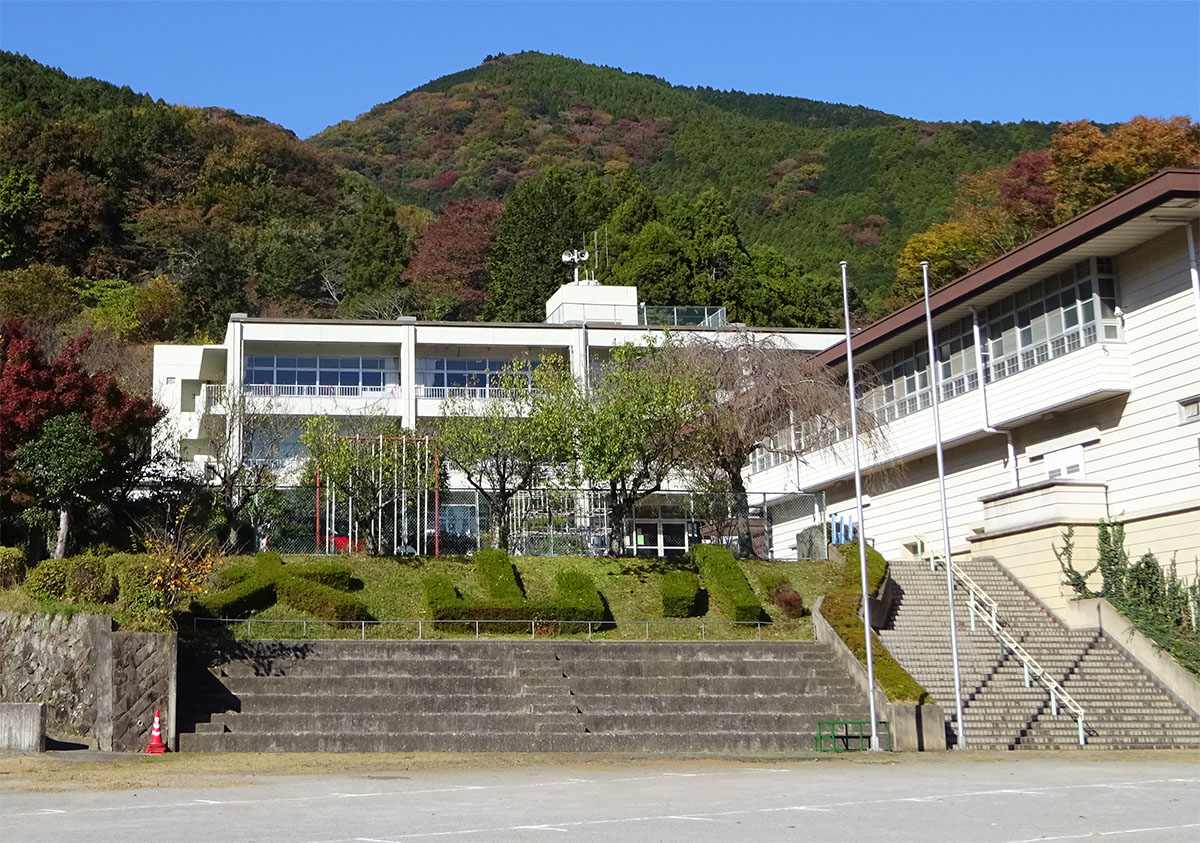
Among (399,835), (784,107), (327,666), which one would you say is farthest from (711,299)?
(784,107)

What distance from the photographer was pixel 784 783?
1822cm

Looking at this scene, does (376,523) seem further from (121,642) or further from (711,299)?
(711,299)

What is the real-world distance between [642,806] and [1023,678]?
14927mm

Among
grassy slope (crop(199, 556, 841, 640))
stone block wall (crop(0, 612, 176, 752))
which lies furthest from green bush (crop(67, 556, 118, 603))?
grassy slope (crop(199, 556, 841, 640))

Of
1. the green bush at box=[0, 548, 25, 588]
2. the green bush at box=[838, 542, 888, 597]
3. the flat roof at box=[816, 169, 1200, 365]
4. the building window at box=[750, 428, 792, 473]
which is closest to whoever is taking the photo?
the green bush at box=[0, 548, 25, 588]

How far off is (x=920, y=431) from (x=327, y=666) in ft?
64.0

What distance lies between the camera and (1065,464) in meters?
33.2

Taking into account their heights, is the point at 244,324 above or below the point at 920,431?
above

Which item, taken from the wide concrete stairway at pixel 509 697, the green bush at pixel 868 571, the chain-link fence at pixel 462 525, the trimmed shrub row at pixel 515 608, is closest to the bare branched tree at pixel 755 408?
the chain-link fence at pixel 462 525

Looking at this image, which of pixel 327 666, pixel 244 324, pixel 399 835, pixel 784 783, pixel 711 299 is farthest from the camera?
pixel 711 299

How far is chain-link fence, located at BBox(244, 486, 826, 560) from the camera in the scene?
121ft

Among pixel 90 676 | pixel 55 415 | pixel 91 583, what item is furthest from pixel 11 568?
pixel 55 415

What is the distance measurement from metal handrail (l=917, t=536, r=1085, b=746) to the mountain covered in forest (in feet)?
88.2

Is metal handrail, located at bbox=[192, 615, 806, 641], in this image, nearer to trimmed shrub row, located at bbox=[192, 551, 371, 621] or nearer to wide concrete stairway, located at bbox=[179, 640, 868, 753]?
trimmed shrub row, located at bbox=[192, 551, 371, 621]
